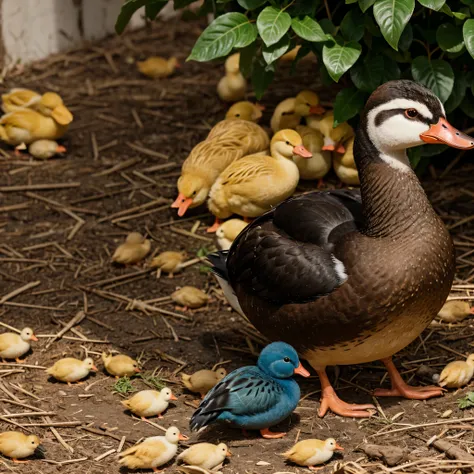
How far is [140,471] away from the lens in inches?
163

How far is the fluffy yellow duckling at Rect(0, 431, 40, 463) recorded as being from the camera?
4.08 meters

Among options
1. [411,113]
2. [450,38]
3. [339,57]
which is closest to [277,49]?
[339,57]

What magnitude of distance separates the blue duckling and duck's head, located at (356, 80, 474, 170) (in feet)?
3.36

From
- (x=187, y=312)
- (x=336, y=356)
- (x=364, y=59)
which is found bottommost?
(x=187, y=312)

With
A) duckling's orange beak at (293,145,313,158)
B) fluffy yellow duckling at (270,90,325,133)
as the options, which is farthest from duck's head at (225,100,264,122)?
duckling's orange beak at (293,145,313,158)

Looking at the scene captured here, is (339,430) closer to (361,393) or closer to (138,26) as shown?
(361,393)

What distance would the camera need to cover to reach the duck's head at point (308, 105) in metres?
6.42

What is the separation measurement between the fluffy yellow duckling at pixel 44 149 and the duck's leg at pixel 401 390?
3.06m

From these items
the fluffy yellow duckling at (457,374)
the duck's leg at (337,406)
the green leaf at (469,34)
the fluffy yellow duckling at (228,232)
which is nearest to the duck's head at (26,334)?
the fluffy yellow duckling at (228,232)

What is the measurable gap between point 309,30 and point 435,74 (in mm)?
737

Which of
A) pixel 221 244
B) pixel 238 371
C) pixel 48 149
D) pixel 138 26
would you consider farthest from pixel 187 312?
pixel 138 26

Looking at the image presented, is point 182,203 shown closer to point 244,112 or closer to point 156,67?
point 244,112

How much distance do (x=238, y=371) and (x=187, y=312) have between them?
1.06 metres

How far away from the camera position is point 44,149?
684 centimetres
